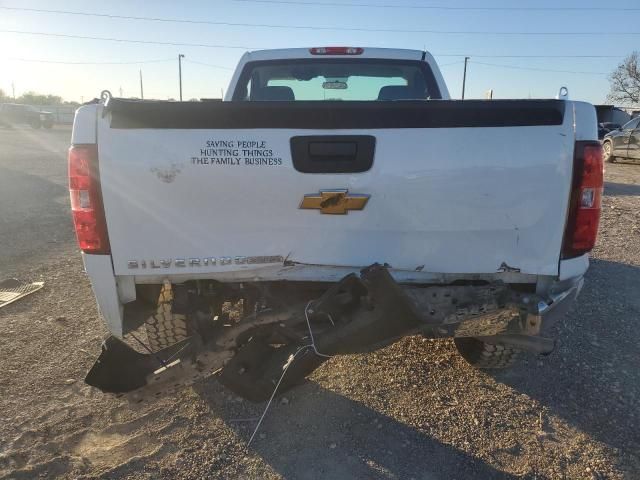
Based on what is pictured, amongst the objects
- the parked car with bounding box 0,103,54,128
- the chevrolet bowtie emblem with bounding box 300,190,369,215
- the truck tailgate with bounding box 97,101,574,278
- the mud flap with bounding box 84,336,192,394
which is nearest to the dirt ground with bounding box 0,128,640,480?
the mud flap with bounding box 84,336,192,394

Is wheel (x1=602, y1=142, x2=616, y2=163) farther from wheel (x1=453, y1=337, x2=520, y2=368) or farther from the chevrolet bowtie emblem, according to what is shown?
the chevrolet bowtie emblem

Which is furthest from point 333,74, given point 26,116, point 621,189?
point 26,116

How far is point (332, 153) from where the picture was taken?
237 centimetres

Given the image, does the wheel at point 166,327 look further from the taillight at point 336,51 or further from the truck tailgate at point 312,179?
the taillight at point 336,51

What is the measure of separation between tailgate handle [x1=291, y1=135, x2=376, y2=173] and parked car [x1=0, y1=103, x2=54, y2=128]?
41.1 meters

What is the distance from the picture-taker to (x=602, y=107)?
105ft

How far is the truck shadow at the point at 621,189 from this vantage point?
11.8 meters

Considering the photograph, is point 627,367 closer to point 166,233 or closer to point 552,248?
point 552,248

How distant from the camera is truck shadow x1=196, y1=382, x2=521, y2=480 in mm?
2637

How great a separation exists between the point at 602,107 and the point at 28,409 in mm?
36320

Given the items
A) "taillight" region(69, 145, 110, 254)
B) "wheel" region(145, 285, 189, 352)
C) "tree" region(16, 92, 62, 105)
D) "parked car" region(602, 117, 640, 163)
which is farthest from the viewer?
"tree" region(16, 92, 62, 105)

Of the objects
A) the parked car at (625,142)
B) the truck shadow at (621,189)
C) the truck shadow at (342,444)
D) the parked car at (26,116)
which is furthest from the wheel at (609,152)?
the parked car at (26,116)

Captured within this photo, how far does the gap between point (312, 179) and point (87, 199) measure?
1.05 m

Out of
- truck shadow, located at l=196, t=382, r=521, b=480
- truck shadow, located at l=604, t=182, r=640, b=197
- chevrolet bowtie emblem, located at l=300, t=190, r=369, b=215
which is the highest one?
chevrolet bowtie emblem, located at l=300, t=190, r=369, b=215
